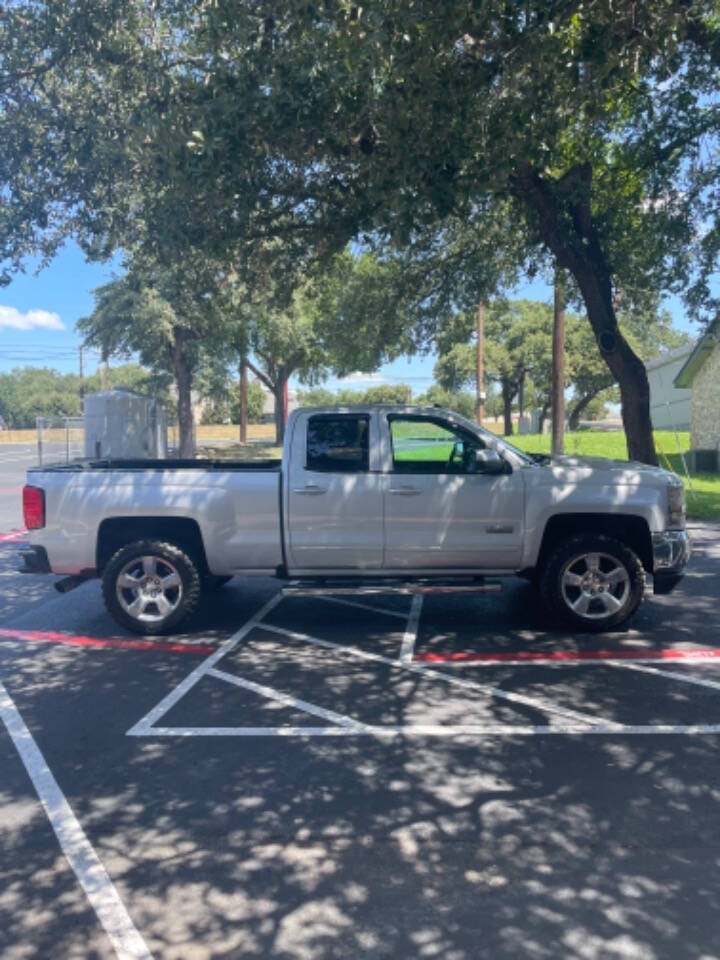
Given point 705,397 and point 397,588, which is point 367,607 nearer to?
point 397,588

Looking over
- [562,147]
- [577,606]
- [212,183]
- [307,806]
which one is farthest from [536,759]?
[562,147]

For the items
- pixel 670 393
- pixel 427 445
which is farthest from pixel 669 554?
pixel 670 393

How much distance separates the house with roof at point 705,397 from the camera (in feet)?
77.1

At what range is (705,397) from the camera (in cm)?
2488

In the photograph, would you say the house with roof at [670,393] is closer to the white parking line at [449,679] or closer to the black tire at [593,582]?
the black tire at [593,582]

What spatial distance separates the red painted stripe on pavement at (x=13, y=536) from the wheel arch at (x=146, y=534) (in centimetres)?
624

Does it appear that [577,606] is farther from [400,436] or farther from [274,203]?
[274,203]

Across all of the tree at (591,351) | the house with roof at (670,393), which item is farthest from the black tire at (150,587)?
the tree at (591,351)

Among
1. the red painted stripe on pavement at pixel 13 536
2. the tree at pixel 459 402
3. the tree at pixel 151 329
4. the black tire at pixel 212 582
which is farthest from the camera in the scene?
the tree at pixel 459 402

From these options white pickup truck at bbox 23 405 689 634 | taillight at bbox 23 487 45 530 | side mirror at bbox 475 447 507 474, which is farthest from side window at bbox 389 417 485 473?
taillight at bbox 23 487 45 530

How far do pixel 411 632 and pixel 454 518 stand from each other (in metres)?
1.07

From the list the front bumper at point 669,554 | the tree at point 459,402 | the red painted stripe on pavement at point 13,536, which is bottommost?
the red painted stripe on pavement at point 13,536

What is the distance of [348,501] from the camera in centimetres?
673

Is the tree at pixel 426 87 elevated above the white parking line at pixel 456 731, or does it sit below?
above
